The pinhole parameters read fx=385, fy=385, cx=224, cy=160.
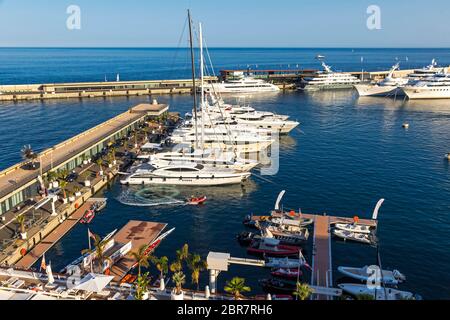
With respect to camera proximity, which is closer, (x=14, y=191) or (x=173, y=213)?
(x=14, y=191)

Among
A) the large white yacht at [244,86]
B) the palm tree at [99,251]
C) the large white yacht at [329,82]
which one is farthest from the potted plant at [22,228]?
the large white yacht at [329,82]

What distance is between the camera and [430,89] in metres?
148

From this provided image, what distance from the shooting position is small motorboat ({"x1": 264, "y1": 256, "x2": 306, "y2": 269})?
135ft

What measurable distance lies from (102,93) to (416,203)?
136540 mm

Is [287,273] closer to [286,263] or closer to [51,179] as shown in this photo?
[286,263]

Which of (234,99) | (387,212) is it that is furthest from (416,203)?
(234,99)

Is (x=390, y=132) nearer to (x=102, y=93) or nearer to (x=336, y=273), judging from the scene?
(x=336, y=273)

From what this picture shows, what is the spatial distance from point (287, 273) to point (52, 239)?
1129 inches

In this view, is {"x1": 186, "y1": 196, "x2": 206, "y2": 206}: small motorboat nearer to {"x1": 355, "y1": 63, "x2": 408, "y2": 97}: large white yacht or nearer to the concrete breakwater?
the concrete breakwater

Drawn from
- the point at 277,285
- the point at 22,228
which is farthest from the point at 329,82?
the point at 22,228

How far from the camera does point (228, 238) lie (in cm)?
4822

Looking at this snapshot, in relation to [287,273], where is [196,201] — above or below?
above

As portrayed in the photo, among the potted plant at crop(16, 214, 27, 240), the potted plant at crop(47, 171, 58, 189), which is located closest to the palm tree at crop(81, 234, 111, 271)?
the potted plant at crop(16, 214, 27, 240)
